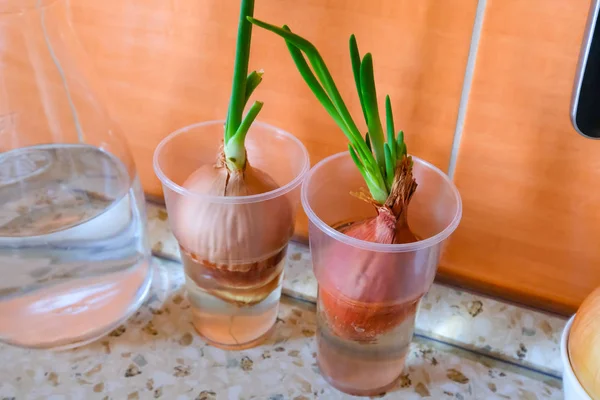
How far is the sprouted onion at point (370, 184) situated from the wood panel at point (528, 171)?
9 centimetres

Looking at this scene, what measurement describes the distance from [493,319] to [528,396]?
0.22 ft

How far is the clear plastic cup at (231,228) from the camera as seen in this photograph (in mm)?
367

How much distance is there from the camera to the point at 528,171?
15.4 inches

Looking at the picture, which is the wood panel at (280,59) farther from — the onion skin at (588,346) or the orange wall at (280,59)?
the onion skin at (588,346)

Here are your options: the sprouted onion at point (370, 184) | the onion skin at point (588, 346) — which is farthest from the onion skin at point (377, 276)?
the onion skin at point (588, 346)

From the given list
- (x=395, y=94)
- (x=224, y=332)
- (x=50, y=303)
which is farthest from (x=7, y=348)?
(x=395, y=94)

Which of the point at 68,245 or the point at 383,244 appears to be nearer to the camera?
the point at 383,244

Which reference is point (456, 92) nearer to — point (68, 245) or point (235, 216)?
point (235, 216)

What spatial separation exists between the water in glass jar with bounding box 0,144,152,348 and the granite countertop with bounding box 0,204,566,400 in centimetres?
2

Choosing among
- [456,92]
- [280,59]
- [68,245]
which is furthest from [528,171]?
[68,245]

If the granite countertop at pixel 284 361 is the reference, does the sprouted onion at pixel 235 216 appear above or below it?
above

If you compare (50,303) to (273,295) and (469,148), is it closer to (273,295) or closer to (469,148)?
(273,295)

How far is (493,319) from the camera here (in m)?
0.45

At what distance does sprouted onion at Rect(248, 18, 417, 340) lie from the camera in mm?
323
